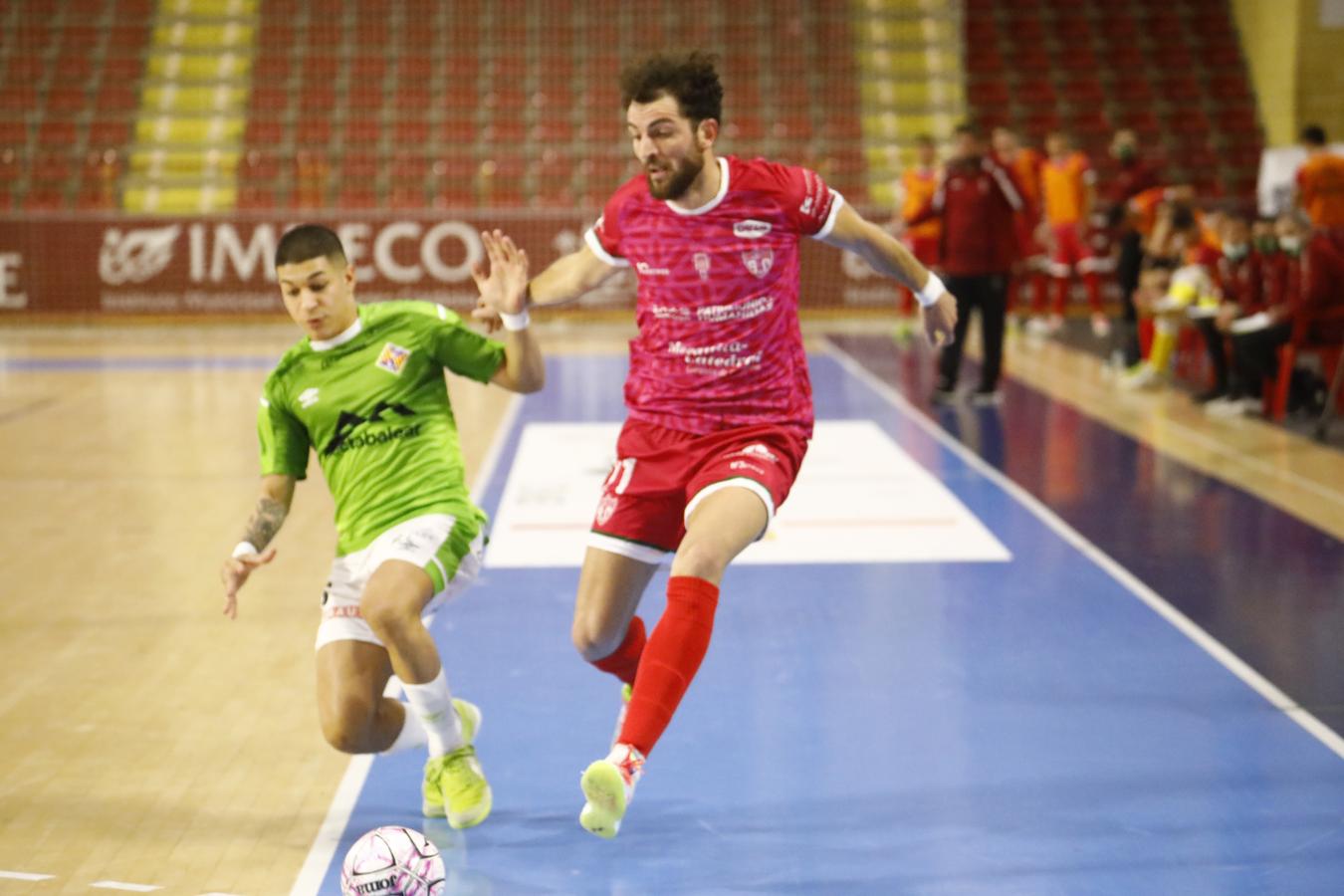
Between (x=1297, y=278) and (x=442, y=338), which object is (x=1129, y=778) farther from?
(x=1297, y=278)

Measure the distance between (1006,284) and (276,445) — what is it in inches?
377

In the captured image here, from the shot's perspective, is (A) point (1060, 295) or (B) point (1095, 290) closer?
(A) point (1060, 295)

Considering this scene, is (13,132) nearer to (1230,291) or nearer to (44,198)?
(44,198)

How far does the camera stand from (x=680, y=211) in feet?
15.1

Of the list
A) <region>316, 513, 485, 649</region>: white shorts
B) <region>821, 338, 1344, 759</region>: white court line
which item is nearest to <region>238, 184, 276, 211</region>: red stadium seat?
<region>821, 338, 1344, 759</region>: white court line

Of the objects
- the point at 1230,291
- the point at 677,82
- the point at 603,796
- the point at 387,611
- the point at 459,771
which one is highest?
the point at 677,82

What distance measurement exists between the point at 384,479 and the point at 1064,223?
15.8 metres

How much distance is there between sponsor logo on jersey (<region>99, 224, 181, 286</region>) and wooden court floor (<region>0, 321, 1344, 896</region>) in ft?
20.3

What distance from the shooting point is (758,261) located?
4.63 metres

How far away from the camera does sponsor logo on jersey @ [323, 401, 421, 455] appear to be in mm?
4801

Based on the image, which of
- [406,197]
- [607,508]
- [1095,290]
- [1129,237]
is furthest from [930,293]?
[406,197]

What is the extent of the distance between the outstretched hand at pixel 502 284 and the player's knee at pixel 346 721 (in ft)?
3.74

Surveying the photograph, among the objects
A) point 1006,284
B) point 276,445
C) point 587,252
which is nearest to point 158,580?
point 276,445

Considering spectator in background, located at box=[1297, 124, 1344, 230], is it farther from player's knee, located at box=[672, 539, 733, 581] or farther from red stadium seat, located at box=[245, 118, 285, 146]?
red stadium seat, located at box=[245, 118, 285, 146]
